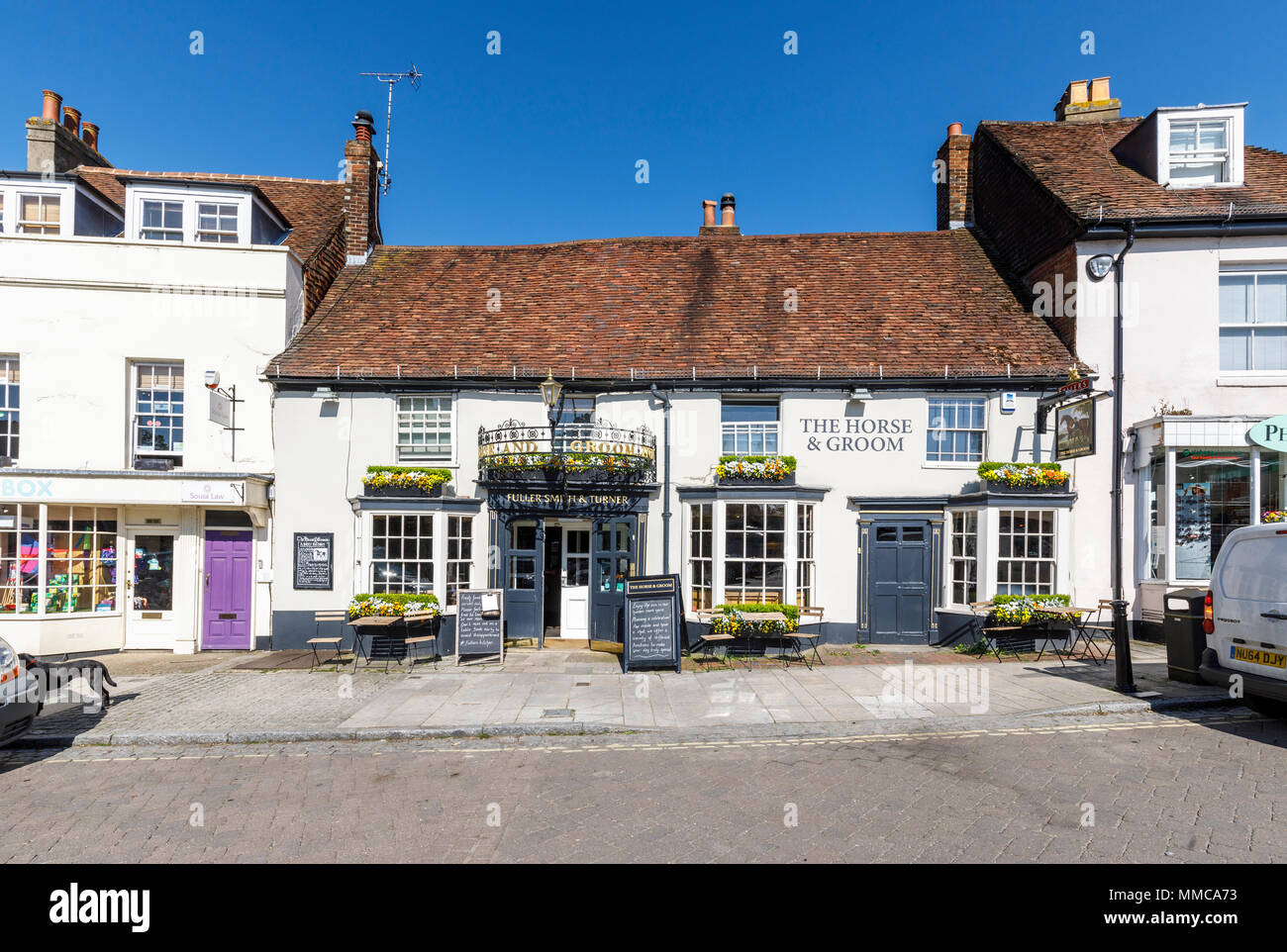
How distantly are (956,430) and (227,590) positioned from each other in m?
15.1

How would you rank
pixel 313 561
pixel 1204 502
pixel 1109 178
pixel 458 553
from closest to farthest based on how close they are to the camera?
pixel 1204 502, pixel 458 553, pixel 313 561, pixel 1109 178

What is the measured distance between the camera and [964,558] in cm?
1338

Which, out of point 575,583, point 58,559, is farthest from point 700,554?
point 58,559

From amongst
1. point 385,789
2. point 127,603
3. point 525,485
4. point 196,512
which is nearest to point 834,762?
point 385,789

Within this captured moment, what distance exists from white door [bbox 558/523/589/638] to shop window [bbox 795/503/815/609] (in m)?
4.30

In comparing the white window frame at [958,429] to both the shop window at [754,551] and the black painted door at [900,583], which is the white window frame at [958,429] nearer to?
the black painted door at [900,583]

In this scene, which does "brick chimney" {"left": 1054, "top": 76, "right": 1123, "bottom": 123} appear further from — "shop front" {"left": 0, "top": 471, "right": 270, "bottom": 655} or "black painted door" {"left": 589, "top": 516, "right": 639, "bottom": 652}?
"shop front" {"left": 0, "top": 471, "right": 270, "bottom": 655}

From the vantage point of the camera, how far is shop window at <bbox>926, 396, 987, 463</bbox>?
13.8 meters

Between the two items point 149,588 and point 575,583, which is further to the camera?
point 575,583

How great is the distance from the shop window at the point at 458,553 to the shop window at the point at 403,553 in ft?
1.14

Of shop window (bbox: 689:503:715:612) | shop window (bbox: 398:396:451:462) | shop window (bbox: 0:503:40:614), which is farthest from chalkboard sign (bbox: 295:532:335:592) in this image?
shop window (bbox: 689:503:715:612)

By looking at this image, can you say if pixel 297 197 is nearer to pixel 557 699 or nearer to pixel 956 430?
pixel 557 699

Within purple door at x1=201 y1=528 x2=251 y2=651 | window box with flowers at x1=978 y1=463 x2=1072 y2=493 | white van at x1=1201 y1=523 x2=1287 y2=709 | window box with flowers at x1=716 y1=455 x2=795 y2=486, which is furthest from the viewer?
purple door at x1=201 y1=528 x2=251 y2=651
